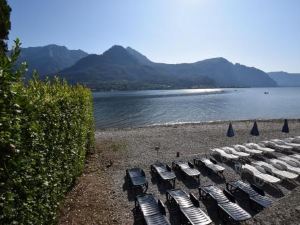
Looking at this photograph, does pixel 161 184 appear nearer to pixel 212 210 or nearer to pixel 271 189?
pixel 212 210

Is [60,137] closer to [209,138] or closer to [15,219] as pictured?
[15,219]

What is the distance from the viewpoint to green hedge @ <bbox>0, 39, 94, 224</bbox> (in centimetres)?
458

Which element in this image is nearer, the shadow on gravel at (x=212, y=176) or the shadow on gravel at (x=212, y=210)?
the shadow on gravel at (x=212, y=210)

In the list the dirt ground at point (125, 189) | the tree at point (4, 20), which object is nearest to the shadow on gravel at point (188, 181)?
the dirt ground at point (125, 189)

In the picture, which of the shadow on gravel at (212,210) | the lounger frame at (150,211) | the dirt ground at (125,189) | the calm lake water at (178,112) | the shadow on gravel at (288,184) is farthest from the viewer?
the calm lake water at (178,112)

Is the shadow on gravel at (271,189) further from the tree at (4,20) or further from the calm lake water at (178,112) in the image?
the calm lake water at (178,112)

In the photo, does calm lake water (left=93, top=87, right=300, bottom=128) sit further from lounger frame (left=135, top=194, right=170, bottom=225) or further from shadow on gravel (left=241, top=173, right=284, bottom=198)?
lounger frame (left=135, top=194, right=170, bottom=225)

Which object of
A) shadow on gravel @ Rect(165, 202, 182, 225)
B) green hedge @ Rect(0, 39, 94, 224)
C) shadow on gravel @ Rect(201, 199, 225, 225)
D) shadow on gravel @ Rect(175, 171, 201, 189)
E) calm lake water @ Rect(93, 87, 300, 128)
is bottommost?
calm lake water @ Rect(93, 87, 300, 128)

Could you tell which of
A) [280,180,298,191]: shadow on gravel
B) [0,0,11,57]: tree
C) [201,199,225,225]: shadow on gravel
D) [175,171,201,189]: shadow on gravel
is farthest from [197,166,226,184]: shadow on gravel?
[0,0,11,57]: tree

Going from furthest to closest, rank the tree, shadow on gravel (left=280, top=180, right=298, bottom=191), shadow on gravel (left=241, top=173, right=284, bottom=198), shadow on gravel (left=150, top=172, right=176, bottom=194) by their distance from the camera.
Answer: the tree
shadow on gravel (left=150, top=172, right=176, bottom=194)
shadow on gravel (left=280, top=180, right=298, bottom=191)
shadow on gravel (left=241, top=173, right=284, bottom=198)

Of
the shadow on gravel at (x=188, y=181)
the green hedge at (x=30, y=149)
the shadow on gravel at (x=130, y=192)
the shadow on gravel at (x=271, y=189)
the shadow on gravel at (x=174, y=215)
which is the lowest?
the shadow on gravel at (x=130, y=192)

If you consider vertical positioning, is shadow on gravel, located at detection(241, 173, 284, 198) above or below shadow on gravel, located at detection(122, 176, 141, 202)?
above

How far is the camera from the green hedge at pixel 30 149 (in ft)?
15.0

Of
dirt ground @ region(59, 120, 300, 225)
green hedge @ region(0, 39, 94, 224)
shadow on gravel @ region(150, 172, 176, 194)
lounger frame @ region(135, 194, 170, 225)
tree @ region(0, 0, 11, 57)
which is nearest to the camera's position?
green hedge @ region(0, 39, 94, 224)
